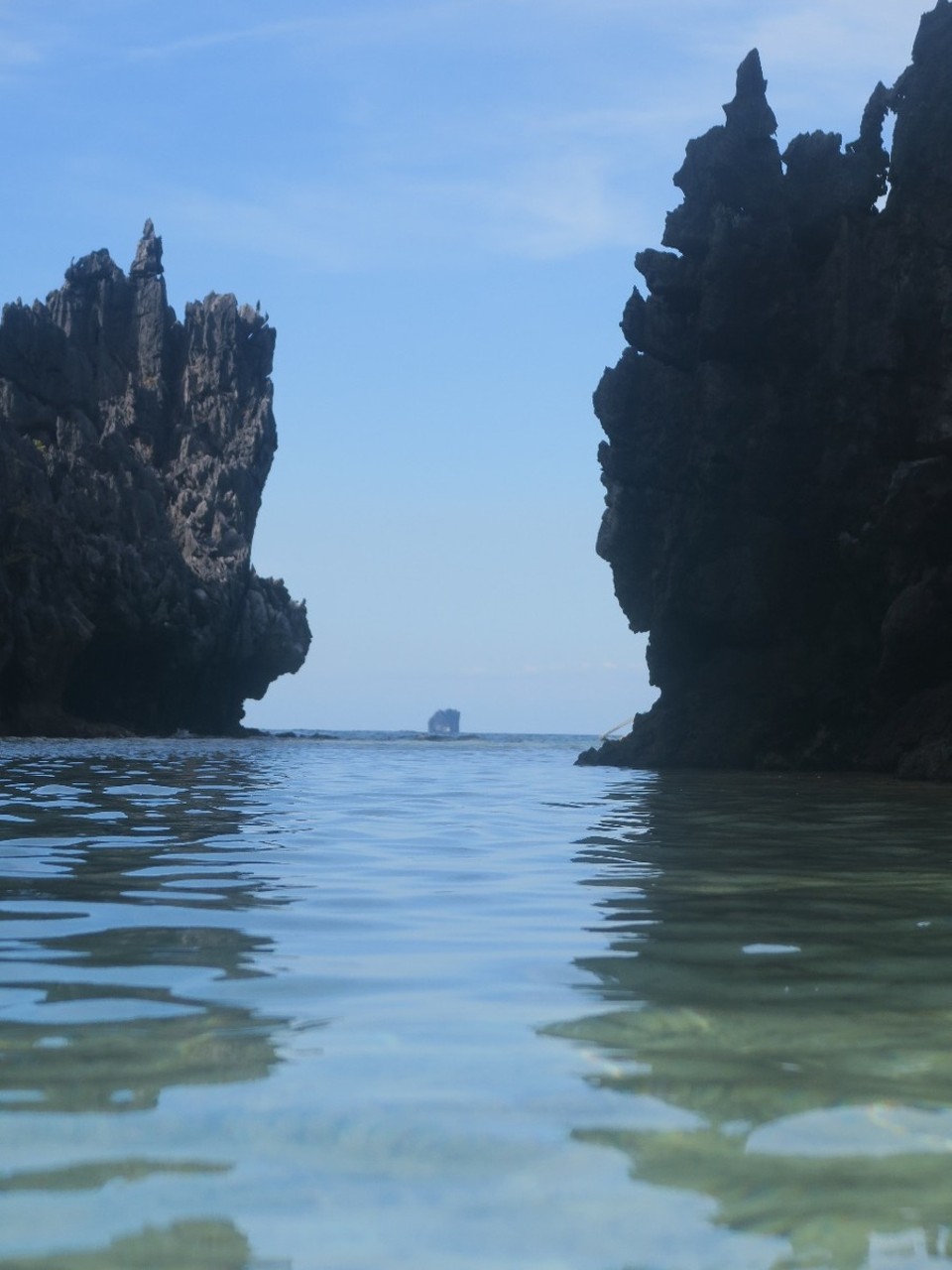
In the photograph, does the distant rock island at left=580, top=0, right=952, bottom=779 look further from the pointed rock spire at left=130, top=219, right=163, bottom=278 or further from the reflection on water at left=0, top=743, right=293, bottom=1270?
the pointed rock spire at left=130, top=219, right=163, bottom=278

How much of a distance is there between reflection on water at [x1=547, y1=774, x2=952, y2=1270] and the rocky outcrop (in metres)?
43.9

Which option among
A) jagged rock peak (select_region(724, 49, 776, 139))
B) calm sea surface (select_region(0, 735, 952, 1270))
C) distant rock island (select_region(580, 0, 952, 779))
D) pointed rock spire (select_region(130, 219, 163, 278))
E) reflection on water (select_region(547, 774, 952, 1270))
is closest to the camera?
calm sea surface (select_region(0, 735, 952, 1270))

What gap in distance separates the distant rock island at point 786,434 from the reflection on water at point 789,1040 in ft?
67.4

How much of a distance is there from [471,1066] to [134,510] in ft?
197

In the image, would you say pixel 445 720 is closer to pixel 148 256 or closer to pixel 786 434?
pixel 148 256

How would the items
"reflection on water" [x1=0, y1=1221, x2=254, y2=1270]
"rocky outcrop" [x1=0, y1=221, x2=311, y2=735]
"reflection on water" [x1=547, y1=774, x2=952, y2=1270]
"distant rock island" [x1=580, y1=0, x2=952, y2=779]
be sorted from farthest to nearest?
"rocky outcrop" [x1=0, y1=221, x2=311, y2=735]
"distant rock island" [x1=580, y1=0, x2=952, y2=779]
"reflection on water" [x1=547, y1=774, x2=952, y2=1270]
"reflection on water" [x1=0, y1=1221, x2=254, y2=1270]

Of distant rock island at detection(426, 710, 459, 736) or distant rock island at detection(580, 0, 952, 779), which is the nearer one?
distant rock island at detection(580, 0, 952, 779)

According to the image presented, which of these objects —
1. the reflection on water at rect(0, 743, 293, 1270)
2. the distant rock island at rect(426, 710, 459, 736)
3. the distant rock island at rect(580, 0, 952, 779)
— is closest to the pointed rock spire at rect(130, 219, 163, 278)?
the distant rock island at rect(580, 0, 952, 779)

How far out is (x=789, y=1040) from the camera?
3.54 m

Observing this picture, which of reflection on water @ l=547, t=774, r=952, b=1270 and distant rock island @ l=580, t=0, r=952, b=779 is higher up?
distant rock island @ l=580, t=0, r=952, b=779

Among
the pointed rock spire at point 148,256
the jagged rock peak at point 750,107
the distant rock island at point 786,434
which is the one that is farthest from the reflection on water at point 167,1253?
the pointed rock spire at point 148,256

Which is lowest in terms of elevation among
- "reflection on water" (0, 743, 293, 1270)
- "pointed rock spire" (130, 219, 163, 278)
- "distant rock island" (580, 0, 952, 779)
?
"reflection on water" (0, 743, 293, 1270)

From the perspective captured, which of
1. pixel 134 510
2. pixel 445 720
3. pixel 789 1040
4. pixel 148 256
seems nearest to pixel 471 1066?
pixel 789 1040

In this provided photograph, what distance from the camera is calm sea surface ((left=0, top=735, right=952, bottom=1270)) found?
A: 2.19m
